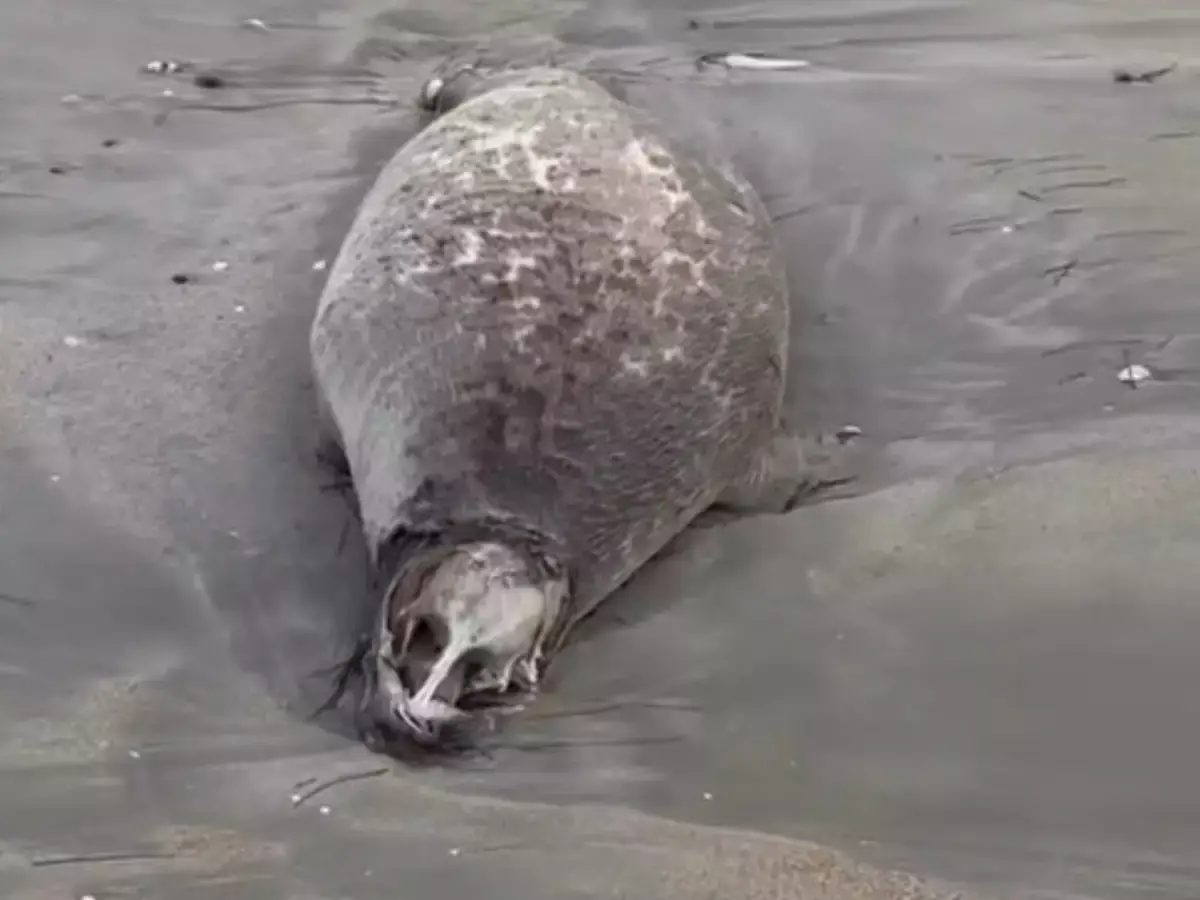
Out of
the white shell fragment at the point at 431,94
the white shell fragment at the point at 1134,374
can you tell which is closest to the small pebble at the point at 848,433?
the white shell fragment at the point at 1134,374

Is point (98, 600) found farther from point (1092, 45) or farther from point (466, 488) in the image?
point (1092, 45)

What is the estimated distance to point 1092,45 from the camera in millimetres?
4109

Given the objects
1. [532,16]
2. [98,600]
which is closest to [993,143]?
[532,16]

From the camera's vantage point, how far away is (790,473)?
3.13 m

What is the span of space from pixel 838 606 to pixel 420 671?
2.73ft

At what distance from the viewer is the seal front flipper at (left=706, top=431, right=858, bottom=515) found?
3.07m

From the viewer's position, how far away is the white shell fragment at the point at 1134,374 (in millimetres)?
3338

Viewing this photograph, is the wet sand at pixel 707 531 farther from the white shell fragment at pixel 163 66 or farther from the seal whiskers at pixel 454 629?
the seal whiskers at pixel 454 629

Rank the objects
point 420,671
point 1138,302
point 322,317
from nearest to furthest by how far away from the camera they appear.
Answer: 1. point 420,671
2. point 322,317
3. point 1138,302

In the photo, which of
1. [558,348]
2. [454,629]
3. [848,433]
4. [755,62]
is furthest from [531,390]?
[755,62]

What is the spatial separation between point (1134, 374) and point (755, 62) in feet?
4.49

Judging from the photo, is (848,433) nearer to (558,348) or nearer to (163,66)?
(558,348)

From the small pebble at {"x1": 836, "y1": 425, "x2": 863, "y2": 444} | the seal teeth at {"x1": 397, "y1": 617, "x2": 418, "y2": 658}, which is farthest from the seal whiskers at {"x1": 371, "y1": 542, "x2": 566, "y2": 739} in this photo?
the small pebble at {"x1": 836, "y1": 425, "x2": 863, "y2": 444}

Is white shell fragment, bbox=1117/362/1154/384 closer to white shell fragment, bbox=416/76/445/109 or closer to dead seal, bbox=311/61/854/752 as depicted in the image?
dead seal, bbox=311/61/854/752
